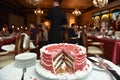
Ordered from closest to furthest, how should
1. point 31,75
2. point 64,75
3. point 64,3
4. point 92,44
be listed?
point 64,75 < point 31,75 < point 92,44 < point 64,3

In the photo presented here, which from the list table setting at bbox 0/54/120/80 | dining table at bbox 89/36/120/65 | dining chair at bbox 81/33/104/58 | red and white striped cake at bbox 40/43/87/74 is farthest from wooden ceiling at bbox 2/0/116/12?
red and white striped cake at bbox 40/43/87/74

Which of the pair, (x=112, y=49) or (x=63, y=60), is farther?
(x=112, y=49)

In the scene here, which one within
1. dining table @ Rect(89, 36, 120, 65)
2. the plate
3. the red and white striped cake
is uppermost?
the red and white striped cake

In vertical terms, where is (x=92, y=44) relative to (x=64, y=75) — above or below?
below

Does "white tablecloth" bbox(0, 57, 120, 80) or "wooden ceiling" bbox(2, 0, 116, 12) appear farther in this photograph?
"wooden ceiling" bbox(2, 0, 116, 12)

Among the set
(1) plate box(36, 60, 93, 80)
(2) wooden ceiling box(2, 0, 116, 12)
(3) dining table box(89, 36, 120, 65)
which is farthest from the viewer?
(2) wooden ceiling box(2, 0, 116, 12)

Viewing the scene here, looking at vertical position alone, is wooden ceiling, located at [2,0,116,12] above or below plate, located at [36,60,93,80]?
above

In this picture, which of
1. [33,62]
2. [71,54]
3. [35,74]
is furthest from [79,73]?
[33,62]

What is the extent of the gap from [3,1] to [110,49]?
23.2 ft

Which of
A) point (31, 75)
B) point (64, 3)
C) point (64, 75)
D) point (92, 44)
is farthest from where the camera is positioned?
point (64, 3)

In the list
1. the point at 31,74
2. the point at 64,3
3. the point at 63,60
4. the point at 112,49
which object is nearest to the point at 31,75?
the point at 31,74

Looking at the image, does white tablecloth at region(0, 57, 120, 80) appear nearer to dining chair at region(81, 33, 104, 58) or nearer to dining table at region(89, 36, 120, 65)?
dining table at region(89, 36, 120, 65)

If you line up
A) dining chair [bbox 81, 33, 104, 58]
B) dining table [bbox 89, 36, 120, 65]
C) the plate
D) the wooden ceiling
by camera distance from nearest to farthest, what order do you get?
the plate
dining table [bbox 89, 36, 120, 65]
dining chair [bbox 81, 33, 104, 58]
the wooden ceiling

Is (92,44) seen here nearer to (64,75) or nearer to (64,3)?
(64,75)
